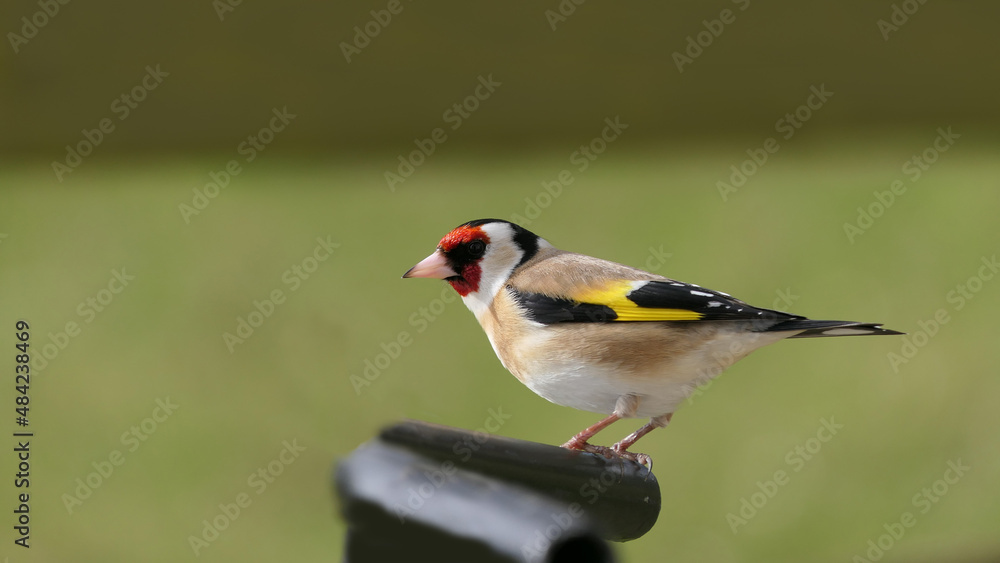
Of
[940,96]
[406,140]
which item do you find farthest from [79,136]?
[940,96]

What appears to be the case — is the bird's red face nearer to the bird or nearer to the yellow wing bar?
the bird

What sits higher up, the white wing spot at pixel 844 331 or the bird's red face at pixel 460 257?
the white wing spot at pixel 844 331

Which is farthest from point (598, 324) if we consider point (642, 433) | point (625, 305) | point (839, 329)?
point (839, 329)

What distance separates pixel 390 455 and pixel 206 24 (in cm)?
112

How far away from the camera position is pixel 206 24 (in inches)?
58.9

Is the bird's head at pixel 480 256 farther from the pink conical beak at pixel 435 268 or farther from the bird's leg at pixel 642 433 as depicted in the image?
the bird's leg at pixel 642 433

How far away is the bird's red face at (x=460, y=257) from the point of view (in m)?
1.00

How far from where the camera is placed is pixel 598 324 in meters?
1.05

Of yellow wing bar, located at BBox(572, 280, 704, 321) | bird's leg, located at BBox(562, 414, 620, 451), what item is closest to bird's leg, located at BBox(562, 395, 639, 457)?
bird's leg, located at BBox(562, 414, 620, 451)

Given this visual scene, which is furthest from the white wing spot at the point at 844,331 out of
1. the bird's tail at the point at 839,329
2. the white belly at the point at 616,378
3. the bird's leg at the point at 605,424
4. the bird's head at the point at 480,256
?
the bird's head at the point at 480,256

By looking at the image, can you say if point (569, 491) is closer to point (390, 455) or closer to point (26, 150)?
point (390, 455)
